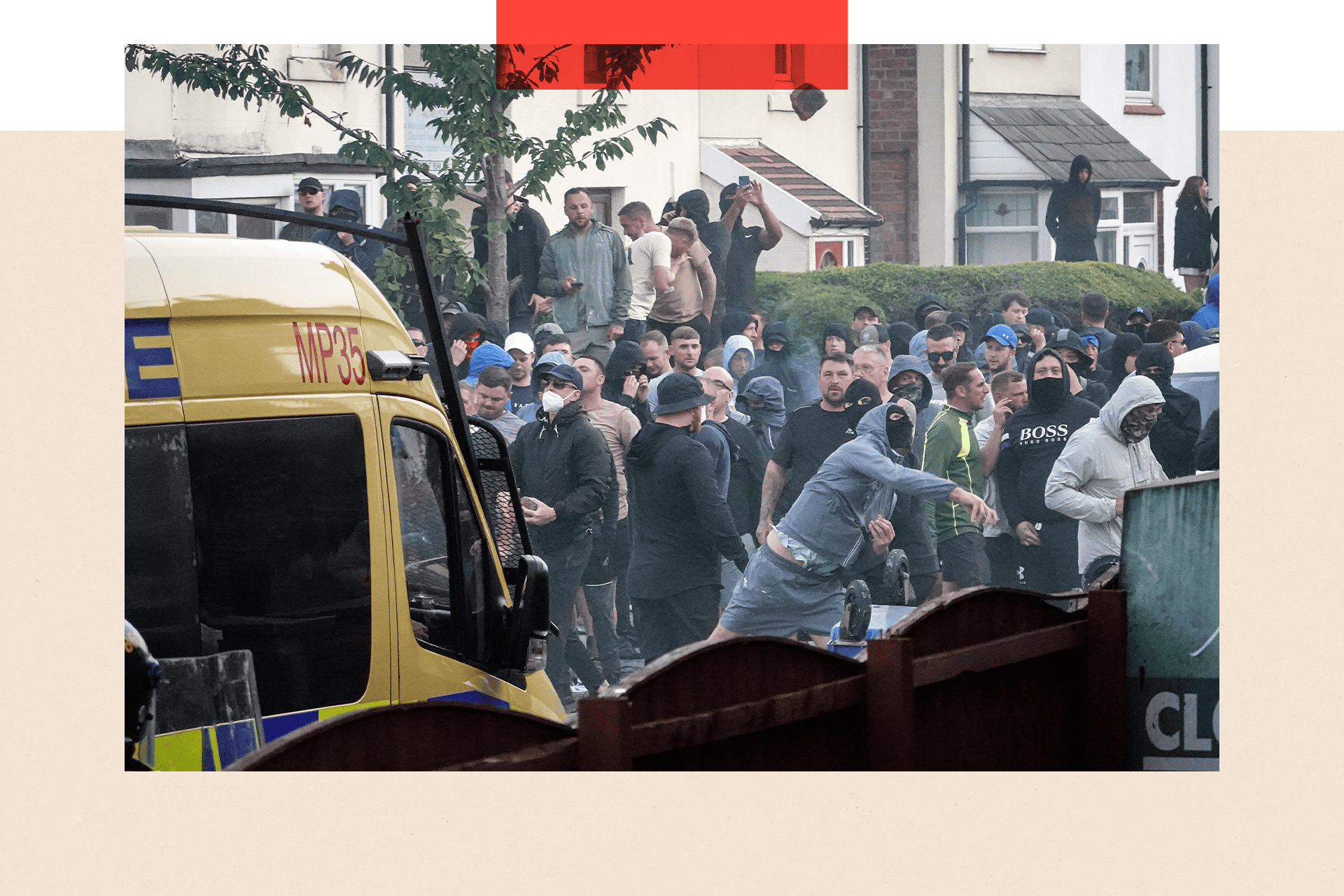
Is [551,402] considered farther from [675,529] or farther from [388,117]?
[388,117]

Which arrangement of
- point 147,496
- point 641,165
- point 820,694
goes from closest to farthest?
point 820,694, point 147,496, point 641,165

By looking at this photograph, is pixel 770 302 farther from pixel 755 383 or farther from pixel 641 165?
pixel 641 165

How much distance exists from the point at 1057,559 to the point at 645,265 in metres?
2.60

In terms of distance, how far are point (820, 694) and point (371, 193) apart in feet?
14.5

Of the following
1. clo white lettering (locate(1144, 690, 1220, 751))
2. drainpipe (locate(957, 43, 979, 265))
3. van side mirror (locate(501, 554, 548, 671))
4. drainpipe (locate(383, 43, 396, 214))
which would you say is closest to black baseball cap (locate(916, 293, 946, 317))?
drainpipe (locate(957, 43, 979, 265))

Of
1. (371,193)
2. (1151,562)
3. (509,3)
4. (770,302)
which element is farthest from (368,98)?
(1151,562)

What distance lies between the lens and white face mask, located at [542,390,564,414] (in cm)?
801

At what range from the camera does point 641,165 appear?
7852mm

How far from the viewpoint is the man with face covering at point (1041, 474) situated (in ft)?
26.7

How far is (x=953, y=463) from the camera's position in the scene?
323 inches

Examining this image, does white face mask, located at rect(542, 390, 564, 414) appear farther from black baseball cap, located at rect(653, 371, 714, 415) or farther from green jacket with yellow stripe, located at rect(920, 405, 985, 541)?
green jacket with yellow stripe, located at rect(920, 405, 985, 541)

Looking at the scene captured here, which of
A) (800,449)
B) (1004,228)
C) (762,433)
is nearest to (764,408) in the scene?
(762,433)

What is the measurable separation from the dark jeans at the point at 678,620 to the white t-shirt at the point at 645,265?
1.44 m

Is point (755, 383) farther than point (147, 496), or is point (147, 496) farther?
point (755, 383)
